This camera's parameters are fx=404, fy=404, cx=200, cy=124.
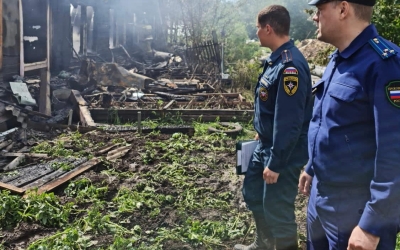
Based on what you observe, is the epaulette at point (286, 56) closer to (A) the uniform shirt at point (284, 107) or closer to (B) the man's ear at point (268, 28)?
(A) the uniform shirt at point (284, 107)

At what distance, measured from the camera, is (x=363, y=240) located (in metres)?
1.83


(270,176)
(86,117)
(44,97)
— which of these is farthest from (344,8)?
(44,97)

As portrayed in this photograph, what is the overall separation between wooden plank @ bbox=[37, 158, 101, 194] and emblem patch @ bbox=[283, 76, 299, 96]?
338 centimetres

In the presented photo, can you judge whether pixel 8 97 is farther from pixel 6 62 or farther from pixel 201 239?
pixel 201 239

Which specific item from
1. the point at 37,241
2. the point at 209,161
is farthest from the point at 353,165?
the point at 209,161

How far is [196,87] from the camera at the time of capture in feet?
45.1

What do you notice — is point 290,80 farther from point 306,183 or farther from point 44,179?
point 44,179

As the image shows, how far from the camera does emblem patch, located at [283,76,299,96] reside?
3.13 m

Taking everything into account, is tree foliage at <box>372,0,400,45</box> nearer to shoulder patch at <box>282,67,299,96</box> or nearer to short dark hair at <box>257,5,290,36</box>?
short dark hair at <box>257,5,290,36</box>

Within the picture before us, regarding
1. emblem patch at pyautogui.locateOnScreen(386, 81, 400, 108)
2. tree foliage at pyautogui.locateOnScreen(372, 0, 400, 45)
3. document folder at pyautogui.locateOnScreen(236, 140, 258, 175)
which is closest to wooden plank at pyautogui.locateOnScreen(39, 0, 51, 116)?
document folder at pyautogui.locateOnScreen(236, 140, 258, 175)

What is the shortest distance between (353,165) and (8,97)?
28.3 ft

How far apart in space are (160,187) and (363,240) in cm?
400

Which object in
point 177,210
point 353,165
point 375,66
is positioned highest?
point 375,66

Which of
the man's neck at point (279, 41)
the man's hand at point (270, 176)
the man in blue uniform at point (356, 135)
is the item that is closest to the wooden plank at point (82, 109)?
the man's neck at point (279, 41)
